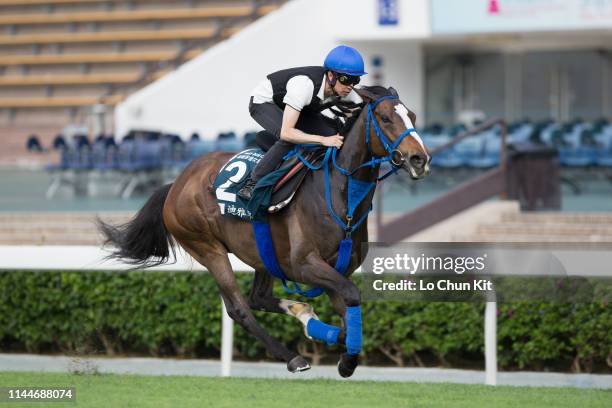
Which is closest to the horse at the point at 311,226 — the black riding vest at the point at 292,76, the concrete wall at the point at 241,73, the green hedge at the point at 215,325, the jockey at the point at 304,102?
the jockey at the point at 304,102

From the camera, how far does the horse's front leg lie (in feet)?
17.4

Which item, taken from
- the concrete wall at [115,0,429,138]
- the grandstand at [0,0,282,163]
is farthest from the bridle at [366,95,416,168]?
the grandstand at [0,0,282,163]

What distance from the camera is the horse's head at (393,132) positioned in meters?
5.12

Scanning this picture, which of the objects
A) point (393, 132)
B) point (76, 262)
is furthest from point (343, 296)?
point (76, 262)

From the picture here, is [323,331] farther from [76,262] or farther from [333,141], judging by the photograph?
[76,262]

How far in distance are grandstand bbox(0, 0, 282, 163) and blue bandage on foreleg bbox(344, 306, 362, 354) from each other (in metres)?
17.3

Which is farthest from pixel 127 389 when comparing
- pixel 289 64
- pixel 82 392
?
pixel 289 64

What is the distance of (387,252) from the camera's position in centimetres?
626

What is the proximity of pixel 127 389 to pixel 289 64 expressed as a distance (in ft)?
43.2

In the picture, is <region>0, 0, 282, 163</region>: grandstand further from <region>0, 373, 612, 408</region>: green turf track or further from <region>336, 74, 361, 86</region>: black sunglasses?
<region>336, 74, 361, 86</region>: black sunglasses

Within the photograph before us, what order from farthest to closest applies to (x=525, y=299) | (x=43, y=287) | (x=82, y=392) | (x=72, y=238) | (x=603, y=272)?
(x=72, y=238) < (x=43, y=287) < (x=525, y=299) < (x=603, y=272) < (x=82, y=392)

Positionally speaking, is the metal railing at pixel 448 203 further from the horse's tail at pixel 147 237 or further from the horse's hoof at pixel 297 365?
the horse's hoof at pixel 297 365

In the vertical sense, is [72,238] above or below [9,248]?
below

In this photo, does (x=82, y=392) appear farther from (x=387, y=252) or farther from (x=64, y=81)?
(x=64, y=81)
